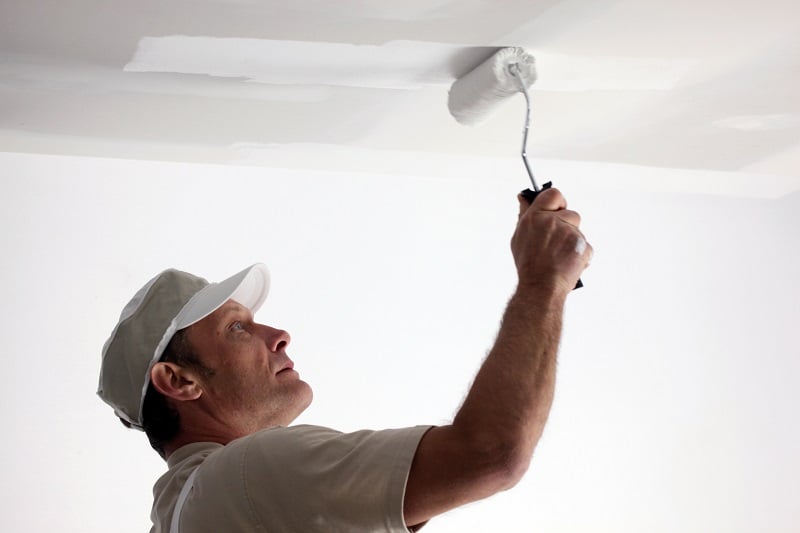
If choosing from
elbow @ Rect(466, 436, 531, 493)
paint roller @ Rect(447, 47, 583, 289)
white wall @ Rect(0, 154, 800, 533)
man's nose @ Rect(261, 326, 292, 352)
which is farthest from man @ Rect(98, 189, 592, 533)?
white wall @ Rect(0, 154, 800, 533)

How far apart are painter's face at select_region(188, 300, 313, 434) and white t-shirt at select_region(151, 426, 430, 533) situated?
13.2 inches

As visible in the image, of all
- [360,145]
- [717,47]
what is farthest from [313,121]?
[717,47]

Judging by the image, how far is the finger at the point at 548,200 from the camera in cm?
148

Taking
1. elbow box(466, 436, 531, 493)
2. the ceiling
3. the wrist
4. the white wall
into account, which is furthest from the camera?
the white wall

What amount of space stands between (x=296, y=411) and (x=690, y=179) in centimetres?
177

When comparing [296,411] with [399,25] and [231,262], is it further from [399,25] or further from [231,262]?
[231,262]

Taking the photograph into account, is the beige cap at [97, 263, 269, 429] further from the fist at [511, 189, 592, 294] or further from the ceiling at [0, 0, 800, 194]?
the fist at [511, 189, 592, 294]

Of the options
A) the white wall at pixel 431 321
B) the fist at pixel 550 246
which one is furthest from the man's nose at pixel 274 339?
the white wall at pixel 431 321

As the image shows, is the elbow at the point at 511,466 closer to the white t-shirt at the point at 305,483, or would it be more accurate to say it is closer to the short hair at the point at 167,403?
the white t-shirt at the point at 305,483

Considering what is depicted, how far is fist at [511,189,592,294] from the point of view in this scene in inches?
54.6

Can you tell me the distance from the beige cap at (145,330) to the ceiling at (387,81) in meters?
0.52

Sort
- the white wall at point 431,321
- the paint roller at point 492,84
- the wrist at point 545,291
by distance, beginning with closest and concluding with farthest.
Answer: the wrist at point 545,291, the paint roller at point 492,84, the white wall at point 431,321

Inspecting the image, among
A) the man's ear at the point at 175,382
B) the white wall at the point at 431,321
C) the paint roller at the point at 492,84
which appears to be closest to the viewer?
the man's ear at the point at 175,382

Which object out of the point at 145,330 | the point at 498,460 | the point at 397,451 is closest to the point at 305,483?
the point at 397,451
